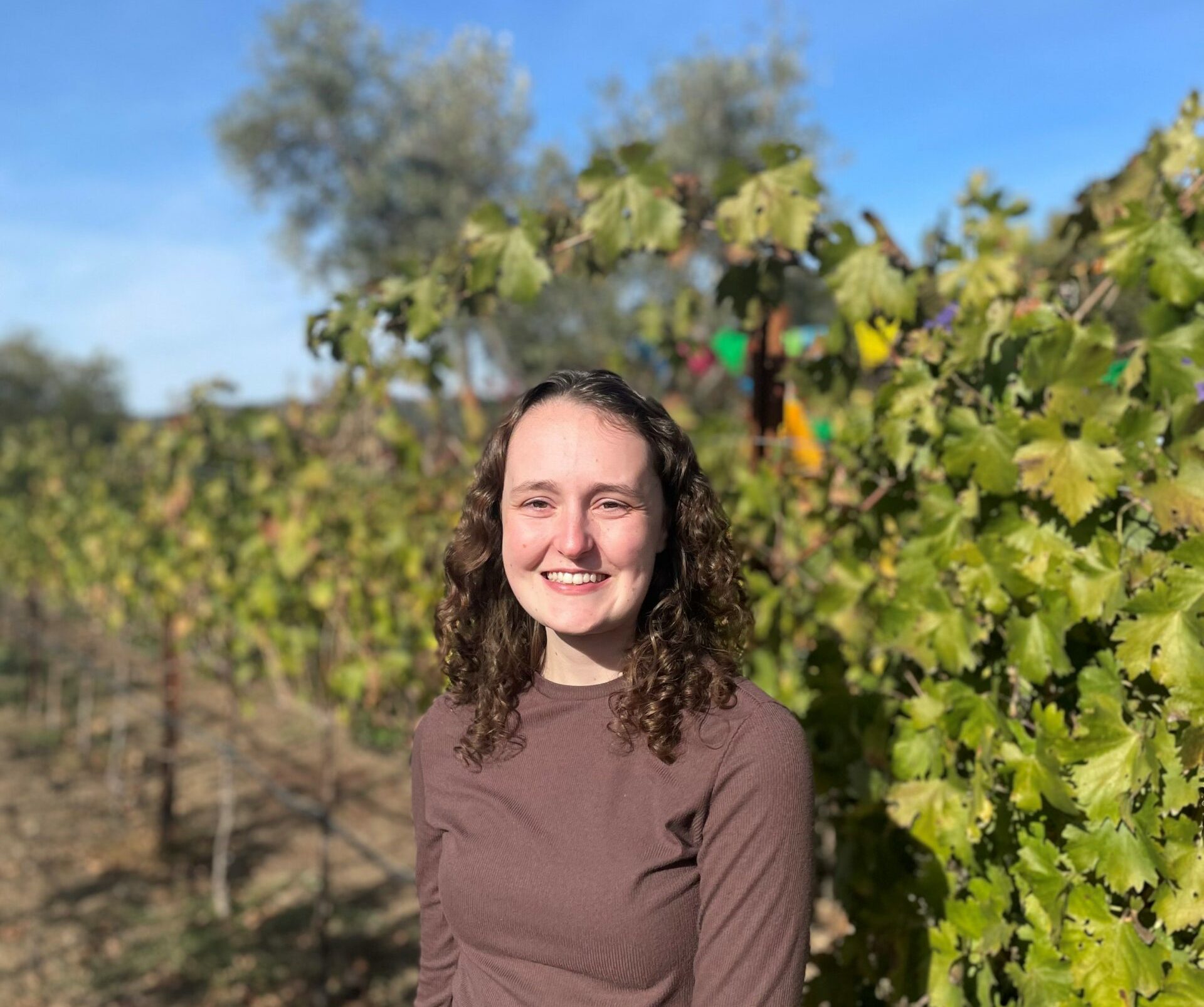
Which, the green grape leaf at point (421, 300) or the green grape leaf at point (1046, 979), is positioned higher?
the green grape leaf at point (421, 300)

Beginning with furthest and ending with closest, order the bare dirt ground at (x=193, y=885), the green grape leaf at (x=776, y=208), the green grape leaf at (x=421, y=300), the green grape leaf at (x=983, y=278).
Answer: the bare dirt ground at (x=193, y=885), the green grape leaf at (x=421, y=300), the green grape leaf at (x=776, y=208), the green grape leaf at (x=983, y=278)

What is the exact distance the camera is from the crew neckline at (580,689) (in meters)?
1.43

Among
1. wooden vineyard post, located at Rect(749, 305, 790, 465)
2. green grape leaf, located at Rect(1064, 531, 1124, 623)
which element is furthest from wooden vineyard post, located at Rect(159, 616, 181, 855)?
green grape leaf, located at Rect(1064, 531, 1124, 623)

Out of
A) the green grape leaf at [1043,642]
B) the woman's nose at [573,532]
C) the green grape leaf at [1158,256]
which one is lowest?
the green grape leaf at [1043,642]

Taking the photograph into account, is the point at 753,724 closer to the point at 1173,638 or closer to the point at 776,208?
the point at 1173,638

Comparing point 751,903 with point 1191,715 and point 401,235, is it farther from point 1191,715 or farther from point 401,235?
point 401,235

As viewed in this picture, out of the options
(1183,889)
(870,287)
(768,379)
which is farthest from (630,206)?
(1183,889)

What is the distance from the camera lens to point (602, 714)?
142 cm

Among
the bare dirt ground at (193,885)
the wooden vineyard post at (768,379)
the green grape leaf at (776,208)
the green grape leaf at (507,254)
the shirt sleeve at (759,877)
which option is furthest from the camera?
the bare dirt ground at (193,885)

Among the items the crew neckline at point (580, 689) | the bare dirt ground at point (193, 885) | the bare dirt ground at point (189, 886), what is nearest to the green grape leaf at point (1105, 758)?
the crew neckline at point (580, 689)

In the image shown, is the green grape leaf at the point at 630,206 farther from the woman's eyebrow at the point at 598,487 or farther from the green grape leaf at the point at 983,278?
the woman's eyebrow at the point at 598,487

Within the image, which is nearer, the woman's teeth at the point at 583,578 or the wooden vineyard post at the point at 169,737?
the woman's teeth at the point at 583,578

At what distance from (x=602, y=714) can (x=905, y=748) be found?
65cm

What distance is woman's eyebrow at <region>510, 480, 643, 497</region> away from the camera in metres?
1.38
